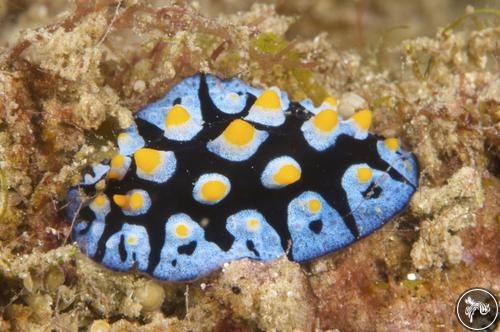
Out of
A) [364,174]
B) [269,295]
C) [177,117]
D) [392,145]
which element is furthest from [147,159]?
[392,145]

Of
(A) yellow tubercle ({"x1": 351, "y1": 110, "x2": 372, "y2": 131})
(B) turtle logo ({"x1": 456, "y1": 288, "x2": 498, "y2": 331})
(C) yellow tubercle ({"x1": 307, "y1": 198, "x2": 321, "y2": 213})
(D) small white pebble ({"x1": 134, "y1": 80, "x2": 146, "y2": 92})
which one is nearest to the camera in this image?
(B) turtle logo ({"x1": 456, "y1": 288, "x2": 498, "y2": 331})

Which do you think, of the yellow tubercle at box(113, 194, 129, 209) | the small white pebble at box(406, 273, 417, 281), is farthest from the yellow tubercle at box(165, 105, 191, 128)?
the small white pebble at box(406, 273, 417, 281)

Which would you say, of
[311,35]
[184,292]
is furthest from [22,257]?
[311,35]

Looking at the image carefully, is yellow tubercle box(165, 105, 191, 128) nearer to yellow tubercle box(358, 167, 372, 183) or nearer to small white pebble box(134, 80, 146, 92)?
small white pebble box(134, 80, 146, 92)

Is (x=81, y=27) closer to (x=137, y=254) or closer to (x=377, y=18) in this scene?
(x=137, y=254)

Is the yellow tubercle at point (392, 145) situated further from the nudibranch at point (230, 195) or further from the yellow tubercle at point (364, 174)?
the yellow tubercle at point (364, 174)

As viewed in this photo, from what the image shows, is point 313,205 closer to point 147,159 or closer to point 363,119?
point 363,119
